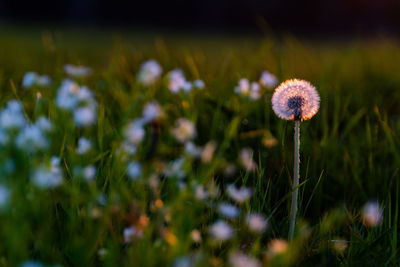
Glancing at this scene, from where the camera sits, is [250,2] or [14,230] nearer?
Result: [14,230]

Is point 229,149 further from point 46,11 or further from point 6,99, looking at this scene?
point 46,11

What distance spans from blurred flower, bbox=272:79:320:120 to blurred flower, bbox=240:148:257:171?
0.26m

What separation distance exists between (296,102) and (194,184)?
1.10 ft

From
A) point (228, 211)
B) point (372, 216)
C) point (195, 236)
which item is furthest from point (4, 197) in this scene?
point (372, 216)

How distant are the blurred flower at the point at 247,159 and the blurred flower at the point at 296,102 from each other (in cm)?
26

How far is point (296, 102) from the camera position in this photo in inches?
45.1

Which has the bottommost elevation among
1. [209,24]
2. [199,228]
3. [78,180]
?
[209,24]

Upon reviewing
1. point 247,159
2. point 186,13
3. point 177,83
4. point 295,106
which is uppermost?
point 295,106

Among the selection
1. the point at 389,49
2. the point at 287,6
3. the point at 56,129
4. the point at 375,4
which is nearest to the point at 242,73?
the point at 56,129

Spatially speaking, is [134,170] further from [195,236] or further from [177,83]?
[177,83]

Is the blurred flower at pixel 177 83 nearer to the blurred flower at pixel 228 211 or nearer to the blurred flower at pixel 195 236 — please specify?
the blurred flower at pixel 228 211

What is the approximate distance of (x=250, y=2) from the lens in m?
18.6

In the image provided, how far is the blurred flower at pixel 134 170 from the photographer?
4.15 ft

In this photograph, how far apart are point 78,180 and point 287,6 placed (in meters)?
18.1
